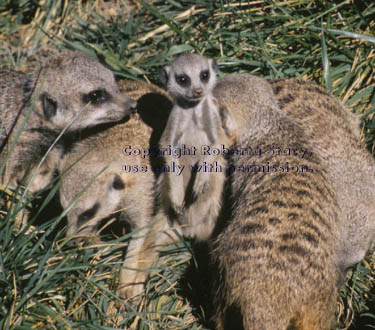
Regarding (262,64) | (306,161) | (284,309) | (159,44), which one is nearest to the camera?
(284,309)

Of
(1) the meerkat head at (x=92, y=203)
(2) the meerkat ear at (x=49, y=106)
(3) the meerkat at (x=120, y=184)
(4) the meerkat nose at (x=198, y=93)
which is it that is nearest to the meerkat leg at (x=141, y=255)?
(3) the meerkat at (x=120, y=184)

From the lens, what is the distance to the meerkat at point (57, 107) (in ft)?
11.5

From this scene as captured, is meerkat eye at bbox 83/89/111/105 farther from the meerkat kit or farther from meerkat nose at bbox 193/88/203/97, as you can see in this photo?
meerkat nose at bbox 193/88/203/97

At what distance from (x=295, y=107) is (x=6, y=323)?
7.40 feet

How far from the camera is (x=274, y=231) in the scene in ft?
9.19

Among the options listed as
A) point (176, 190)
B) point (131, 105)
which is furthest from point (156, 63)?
point (176, 190)

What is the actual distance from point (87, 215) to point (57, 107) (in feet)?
2.48

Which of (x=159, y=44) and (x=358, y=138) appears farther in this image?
(x=159, y=44)

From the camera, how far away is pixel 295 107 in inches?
148

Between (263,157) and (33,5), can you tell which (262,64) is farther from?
(33,5)

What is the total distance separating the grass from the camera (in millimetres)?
2938

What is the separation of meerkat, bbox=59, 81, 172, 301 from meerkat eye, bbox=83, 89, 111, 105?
258 millimetres

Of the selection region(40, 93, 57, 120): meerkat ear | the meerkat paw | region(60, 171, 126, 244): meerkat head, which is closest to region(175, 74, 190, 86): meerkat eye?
region(60, 171, 126, 244): meerkat head

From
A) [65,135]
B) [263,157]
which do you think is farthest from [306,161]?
[65,135]
